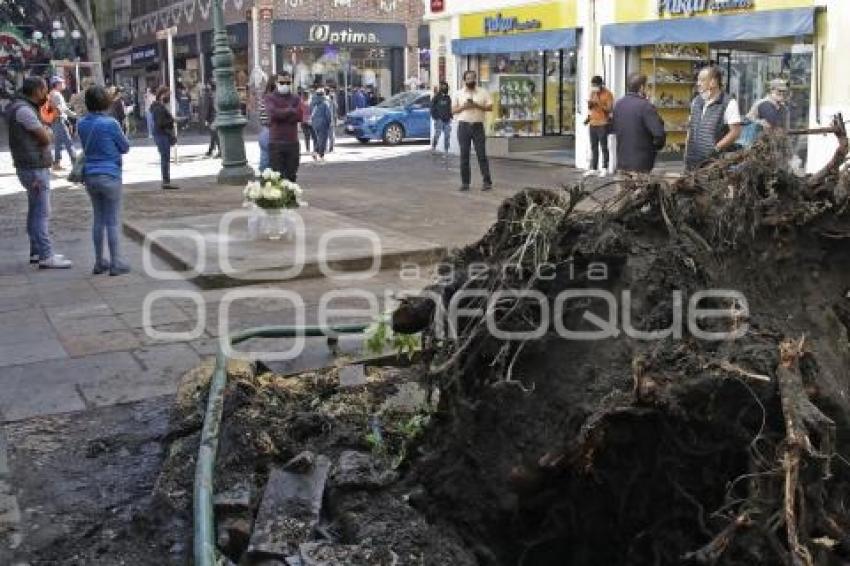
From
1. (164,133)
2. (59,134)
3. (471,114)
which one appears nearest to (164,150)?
(164,133)

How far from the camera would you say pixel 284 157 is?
12.6m

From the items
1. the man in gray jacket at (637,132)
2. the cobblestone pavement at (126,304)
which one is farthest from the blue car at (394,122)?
the man in gray jacket at (637,132)

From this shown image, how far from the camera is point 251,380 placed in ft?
17.7

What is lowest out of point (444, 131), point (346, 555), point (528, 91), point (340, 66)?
point (346, 555)

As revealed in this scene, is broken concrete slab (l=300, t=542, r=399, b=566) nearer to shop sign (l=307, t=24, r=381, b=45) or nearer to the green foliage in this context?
the green foliage

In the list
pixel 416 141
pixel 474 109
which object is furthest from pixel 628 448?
pixel 416 141

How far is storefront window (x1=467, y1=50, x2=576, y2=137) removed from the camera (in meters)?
22.1

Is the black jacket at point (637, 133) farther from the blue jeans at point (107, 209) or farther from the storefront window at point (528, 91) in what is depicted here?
the storefront window at point (528, 91)

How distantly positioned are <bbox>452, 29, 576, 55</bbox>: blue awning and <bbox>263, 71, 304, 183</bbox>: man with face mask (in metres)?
8.04

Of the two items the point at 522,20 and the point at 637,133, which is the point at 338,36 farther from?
the point at 637,133

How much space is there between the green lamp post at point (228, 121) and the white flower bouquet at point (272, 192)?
6253mm

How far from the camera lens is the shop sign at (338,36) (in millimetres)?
38281

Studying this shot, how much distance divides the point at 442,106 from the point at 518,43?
9.63ft

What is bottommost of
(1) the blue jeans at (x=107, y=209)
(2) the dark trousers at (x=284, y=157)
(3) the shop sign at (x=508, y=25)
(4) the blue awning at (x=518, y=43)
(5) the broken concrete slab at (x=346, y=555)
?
(5) the broken concrete slab at (x=346, y=555)
